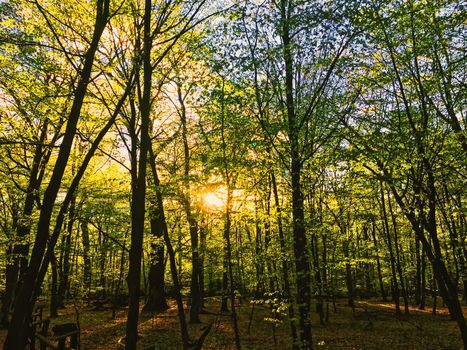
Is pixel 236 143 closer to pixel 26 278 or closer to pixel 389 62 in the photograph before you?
pixel 389 62

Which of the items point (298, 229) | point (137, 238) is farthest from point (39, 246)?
point (298, 229)

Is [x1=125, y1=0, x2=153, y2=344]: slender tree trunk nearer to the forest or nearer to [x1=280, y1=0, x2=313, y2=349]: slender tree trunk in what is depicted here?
the forest

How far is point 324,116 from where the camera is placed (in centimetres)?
1034

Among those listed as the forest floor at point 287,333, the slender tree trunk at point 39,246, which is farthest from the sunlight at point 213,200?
the slender tree trunk at point 39,246

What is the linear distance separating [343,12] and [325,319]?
660 inches

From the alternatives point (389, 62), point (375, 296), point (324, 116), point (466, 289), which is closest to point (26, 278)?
point (324, 116)

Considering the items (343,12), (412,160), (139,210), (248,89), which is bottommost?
(139,210)

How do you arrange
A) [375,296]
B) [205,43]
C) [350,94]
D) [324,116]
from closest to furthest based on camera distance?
[205,43] < [324,116] < [350,94] < [375,296]

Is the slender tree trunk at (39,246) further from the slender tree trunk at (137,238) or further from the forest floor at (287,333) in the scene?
the forest floor at (287,333)

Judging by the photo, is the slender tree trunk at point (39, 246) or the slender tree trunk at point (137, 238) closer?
the slender tree trunk at point (39, 246)

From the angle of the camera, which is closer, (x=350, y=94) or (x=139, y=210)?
(x=139, y=210)

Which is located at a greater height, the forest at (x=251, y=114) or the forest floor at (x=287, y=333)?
the forest at (x=251, y=114)

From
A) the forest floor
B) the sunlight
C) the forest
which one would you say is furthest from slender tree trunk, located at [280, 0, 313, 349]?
the sunlight

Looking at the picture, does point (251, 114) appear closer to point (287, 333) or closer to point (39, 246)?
point (39, 246)
